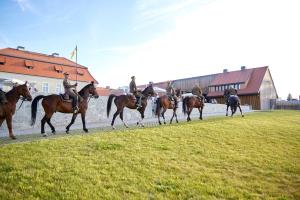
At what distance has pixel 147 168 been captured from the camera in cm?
830

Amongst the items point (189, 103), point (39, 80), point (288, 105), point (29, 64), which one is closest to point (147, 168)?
point (189, 103)

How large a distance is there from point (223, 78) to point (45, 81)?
32084 mm

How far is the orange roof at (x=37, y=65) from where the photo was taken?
121 feet

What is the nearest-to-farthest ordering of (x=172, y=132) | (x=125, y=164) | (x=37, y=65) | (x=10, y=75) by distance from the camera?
(x=125, y=164), (x=172, y=132), (x=10, y=75), (x=37, y=65)

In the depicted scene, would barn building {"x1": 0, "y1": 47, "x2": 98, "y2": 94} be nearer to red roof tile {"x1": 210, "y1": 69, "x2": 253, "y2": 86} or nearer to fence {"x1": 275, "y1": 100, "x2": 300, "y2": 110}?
red roof tile {"x1": 210, "y1": 69, "x2": 253, "y2": 86}

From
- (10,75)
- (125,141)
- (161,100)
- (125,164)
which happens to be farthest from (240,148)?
(10,75)

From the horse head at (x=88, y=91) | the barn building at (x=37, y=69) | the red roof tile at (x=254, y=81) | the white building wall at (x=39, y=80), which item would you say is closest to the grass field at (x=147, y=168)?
the horse head at (x=88, y=91)

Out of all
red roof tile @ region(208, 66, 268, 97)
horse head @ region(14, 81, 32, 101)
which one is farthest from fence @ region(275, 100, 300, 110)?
horse head @ region(14, 81, 32, 101)

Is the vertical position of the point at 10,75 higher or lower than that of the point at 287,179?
higher

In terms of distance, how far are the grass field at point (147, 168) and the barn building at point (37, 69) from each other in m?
29.0

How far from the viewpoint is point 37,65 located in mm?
39844

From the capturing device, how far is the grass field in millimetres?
6836

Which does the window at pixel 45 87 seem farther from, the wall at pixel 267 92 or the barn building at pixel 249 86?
the wall at pixel 267 92

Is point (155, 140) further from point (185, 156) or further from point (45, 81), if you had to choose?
point (45, 81)
